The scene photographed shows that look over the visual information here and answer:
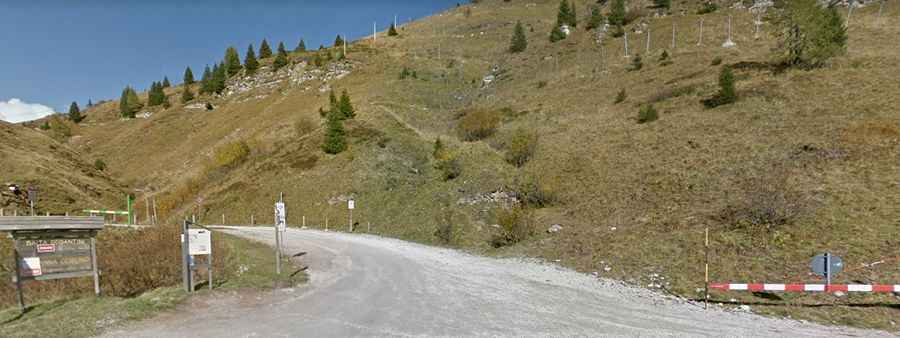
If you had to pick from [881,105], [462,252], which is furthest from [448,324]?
[881,105]

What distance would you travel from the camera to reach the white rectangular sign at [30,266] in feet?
34.7

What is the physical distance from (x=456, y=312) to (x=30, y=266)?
31.9ft

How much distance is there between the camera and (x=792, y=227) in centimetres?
1534

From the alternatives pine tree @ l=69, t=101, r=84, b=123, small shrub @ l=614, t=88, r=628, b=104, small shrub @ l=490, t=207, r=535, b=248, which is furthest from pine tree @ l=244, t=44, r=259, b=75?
small shrub @ l=490, t=207, r=535, b=248

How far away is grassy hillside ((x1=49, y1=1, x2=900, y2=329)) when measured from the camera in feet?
49.8

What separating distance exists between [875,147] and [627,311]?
19.5m

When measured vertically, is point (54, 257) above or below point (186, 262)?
above

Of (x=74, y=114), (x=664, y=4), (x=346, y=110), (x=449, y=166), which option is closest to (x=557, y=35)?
(x=664, y=4)

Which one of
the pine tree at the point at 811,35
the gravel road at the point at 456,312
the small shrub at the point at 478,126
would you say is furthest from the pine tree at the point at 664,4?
the gravel road at the point at 456,312

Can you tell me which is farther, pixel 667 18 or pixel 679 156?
pixel 667 18

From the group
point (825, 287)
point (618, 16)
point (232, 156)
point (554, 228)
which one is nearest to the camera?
point (825, 287)

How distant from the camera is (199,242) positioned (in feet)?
37.3

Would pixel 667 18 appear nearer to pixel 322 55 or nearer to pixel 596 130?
pixel 596 130

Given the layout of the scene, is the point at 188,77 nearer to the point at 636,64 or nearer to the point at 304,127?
the point at 304,127
